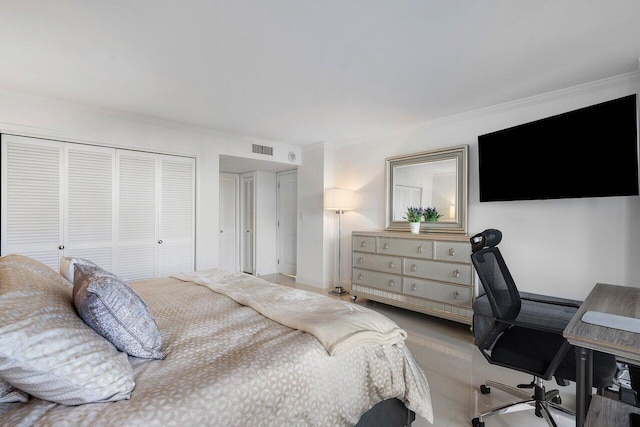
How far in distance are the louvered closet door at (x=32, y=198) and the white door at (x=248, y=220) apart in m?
3.17

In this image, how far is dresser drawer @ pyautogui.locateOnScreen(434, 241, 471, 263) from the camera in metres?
3.13

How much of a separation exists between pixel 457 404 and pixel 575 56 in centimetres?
269

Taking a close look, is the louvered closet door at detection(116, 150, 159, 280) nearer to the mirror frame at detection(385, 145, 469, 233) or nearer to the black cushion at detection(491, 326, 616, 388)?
the mirror frame at detection(385, 145, 469, 233)

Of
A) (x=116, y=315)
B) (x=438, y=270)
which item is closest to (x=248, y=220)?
(x=438, y=270)

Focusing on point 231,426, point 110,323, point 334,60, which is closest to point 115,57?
point 334,60

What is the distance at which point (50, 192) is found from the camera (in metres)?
3.21

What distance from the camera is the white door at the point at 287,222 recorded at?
5945 millimetres

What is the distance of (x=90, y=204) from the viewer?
11.3 feet

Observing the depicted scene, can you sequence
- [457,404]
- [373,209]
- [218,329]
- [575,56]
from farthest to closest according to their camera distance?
[373,209], [575,56], [457,404], [218,329]

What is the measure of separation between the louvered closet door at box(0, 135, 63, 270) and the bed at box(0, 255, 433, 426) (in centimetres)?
174

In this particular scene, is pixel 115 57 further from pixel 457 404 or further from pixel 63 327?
pixel 457 404

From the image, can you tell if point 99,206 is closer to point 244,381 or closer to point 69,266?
point 69,266

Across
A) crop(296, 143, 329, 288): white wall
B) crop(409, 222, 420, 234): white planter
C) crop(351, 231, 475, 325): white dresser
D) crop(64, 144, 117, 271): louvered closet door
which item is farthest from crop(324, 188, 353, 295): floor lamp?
crop(64, 144, 117, 271): louvered closet door

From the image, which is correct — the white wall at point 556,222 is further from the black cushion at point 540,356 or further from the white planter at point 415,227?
the black cushion at point 540,356
